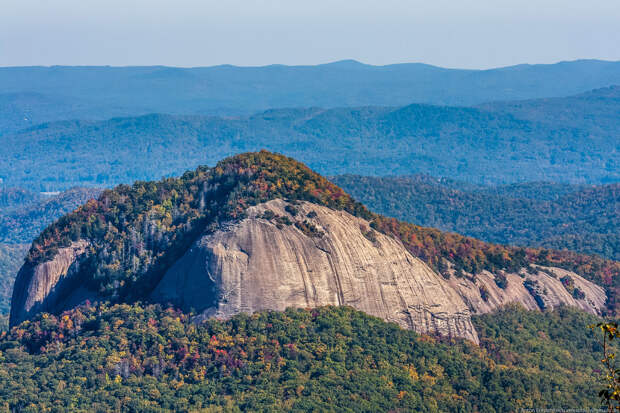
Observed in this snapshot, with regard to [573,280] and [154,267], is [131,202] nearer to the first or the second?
[154,267]

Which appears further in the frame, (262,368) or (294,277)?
(294,277)

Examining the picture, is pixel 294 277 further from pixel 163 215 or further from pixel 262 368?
pixel 163 215

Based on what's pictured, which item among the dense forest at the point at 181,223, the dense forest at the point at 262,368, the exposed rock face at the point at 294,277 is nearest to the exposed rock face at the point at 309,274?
the exposed rock face at the point at 294,277

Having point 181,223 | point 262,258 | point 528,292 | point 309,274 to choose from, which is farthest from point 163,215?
point 528,292

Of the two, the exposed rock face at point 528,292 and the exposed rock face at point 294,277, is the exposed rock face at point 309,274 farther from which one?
the exposed rock face at point 528,292

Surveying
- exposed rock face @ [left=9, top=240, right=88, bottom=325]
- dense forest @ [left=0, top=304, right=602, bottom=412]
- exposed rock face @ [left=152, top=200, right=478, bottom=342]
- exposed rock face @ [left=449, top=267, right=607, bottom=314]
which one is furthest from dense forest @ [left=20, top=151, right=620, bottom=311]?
dense forest @ [left=0, top=304, right=602, bottom=412]

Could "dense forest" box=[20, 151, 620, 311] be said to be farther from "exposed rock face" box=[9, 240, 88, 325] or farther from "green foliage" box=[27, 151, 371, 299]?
"exposed rock face" box=[9, 240, 88, 325]
